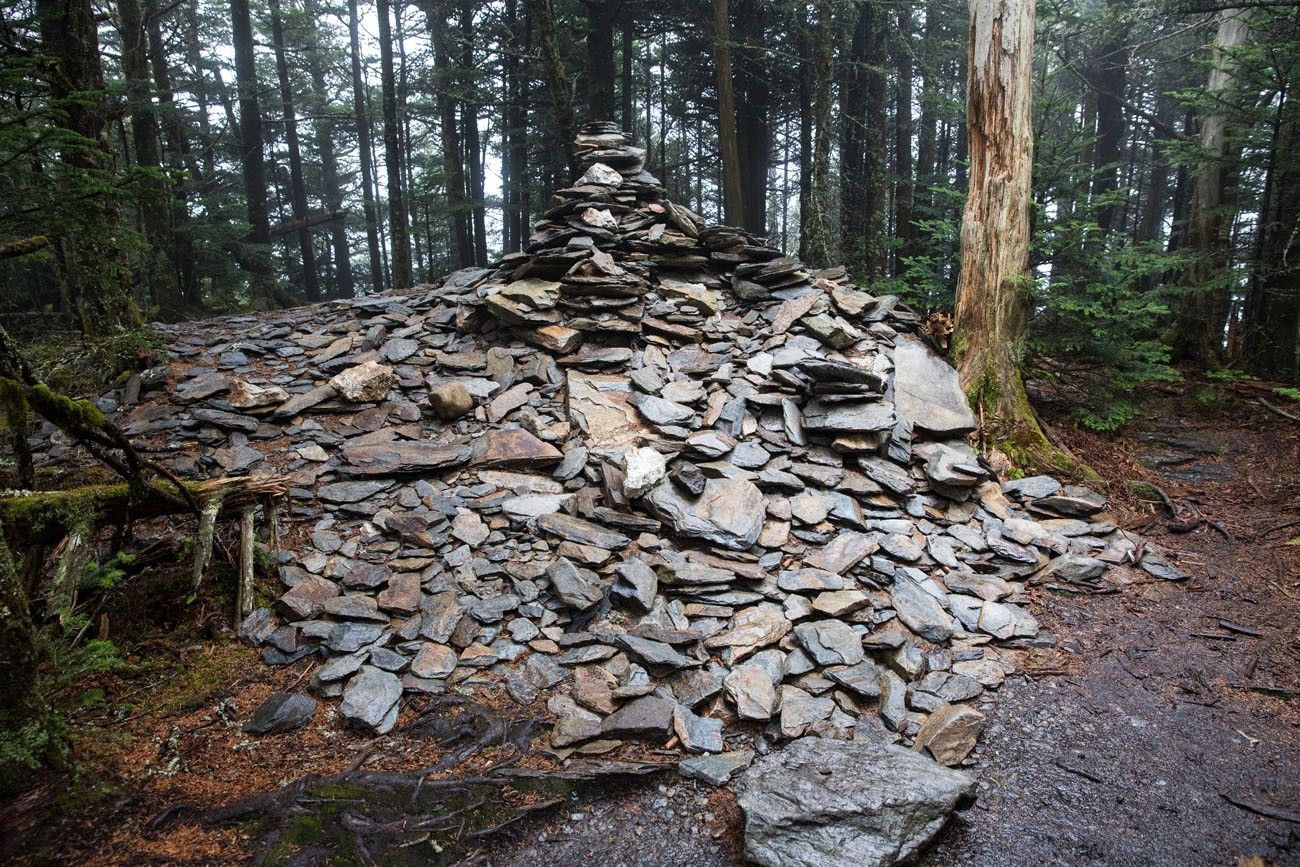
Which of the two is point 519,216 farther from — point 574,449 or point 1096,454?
point 1096,454

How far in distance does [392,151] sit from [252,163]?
18.1ft

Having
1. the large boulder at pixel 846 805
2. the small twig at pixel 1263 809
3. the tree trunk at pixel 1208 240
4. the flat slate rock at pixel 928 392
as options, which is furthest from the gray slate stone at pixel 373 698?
the tree trunk at pixel 1208 240

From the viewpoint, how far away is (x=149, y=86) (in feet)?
32.9

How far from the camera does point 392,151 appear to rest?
12.6m

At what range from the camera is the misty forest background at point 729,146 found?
600 centimetres

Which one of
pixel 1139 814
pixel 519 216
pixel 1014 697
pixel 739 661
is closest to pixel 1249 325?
pixel 1014 697

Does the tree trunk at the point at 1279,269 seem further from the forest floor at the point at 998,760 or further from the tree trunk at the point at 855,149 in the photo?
the tree trunk at the point at 855,149

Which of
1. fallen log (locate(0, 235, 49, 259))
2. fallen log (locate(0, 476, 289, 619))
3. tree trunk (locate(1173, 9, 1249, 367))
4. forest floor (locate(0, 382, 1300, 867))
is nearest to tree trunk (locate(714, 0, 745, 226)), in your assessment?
tree trunk (locate(1173, 9, 1249, 367))

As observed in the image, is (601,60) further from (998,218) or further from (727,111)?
(998,218)

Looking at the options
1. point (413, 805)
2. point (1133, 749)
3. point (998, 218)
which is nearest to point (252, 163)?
point (998, 218)

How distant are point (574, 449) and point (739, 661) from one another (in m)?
2.48

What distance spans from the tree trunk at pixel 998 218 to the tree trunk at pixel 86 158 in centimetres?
823

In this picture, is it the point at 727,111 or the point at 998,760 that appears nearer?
the point at 998,760

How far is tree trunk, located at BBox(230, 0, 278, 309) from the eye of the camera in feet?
49.4
